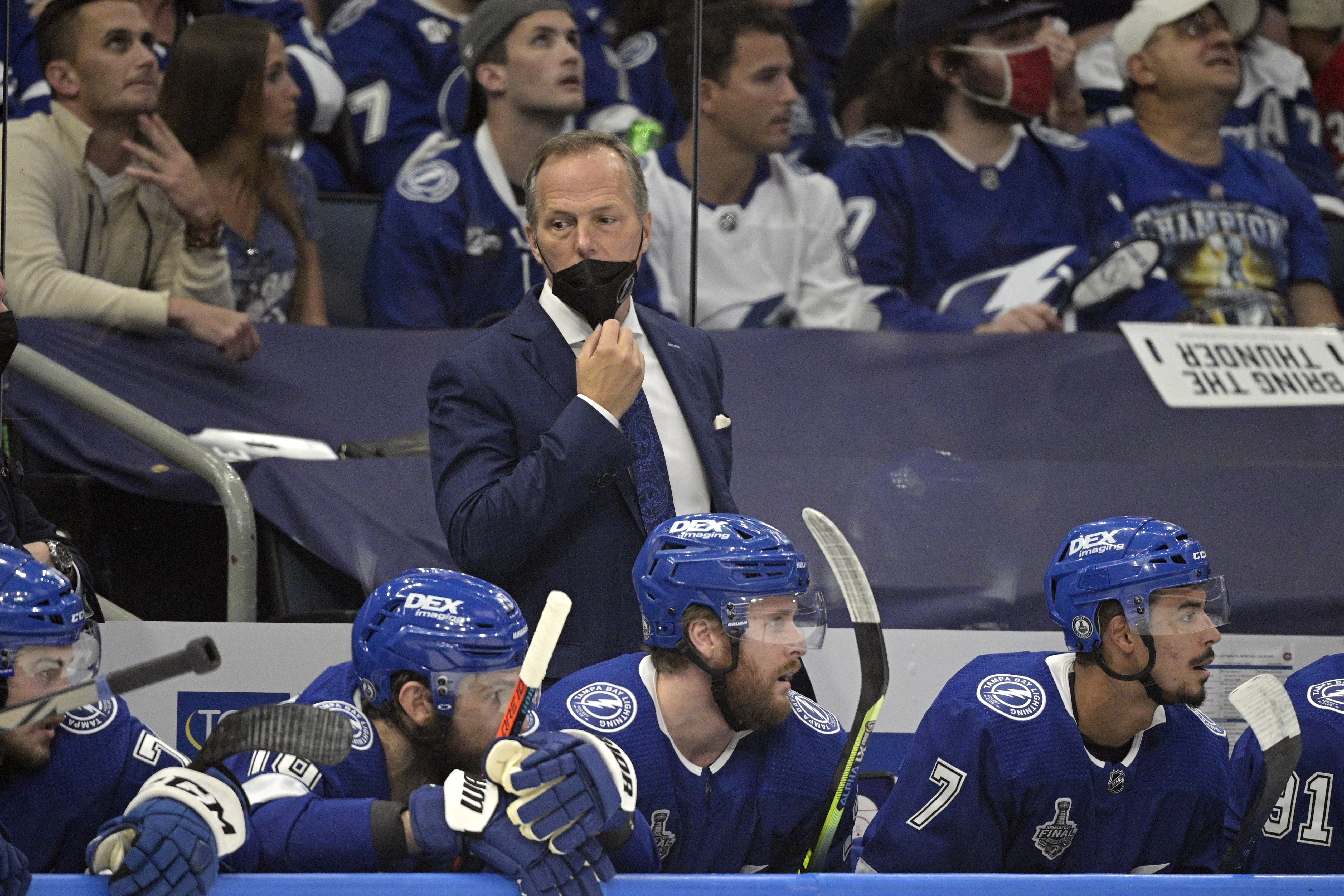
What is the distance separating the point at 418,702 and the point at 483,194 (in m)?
1.73

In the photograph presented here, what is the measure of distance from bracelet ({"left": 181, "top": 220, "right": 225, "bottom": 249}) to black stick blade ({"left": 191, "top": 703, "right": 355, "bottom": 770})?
186 cm

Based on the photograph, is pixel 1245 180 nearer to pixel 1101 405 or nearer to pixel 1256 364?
pixel 1256 364

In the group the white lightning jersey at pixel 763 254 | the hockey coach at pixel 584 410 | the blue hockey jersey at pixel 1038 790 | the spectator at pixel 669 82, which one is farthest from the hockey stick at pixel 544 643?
the spectator at pixel 669 82

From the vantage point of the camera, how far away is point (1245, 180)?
4645 millimetres

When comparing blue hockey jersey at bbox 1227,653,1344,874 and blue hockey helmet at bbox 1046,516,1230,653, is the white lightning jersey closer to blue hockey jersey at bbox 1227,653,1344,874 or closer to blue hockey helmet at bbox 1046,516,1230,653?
blue hockey helmet at bbox 1046,516,1230,653

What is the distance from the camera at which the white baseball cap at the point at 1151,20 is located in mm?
4625

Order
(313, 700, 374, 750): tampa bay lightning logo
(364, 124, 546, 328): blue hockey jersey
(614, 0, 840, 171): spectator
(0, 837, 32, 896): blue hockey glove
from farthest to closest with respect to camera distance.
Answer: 1. (614, 0, 840, 171): spectator
2. (364, 124, 546, 328): blue hockey jersey
3. (313, 700, 374, 750): tampa bay lightning logo
4. (0, 837, 32, 896): blue hockey glove

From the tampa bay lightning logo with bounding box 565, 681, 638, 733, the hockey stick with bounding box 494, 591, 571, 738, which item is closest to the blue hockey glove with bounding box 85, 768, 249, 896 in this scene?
the hockey stick with bounding box 494, 591, 571, 738

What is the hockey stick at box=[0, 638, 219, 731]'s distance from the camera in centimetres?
198

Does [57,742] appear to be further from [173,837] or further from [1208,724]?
[1208,724]

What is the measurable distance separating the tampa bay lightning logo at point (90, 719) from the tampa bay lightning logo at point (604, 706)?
2.08 ft

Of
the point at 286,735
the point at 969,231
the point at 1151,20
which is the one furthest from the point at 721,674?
the point at 1151,20

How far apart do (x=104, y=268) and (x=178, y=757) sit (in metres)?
1.51

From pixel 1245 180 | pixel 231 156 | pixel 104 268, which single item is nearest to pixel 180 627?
pixel 104 268
